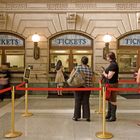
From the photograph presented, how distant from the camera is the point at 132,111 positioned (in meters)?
8.97

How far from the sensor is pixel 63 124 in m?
7.19

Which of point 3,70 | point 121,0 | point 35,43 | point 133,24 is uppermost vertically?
point 121,0

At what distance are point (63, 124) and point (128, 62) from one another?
740 cm

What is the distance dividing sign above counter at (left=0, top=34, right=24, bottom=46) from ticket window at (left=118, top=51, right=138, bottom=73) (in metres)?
4.98

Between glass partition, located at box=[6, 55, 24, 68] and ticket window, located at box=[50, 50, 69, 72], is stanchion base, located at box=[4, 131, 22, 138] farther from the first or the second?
glass partition, located at box=[6, 55, 24, 68]

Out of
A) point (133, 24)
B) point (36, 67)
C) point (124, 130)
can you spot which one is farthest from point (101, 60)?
point (124, 130)

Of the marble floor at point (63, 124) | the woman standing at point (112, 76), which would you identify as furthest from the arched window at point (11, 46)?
the woman standing at point (112, 76)

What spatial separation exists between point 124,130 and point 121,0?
8.11 m

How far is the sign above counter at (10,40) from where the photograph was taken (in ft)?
44.1

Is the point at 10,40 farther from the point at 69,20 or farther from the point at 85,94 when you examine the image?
the point at 85,94

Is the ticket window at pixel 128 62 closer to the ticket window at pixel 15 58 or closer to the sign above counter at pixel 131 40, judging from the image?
the sign above counter at pixel 131 40

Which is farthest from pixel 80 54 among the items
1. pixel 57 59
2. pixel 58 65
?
pixel 58 65

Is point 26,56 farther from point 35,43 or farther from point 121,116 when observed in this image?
point 121,116

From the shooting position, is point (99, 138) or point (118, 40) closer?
point (99, 138)
